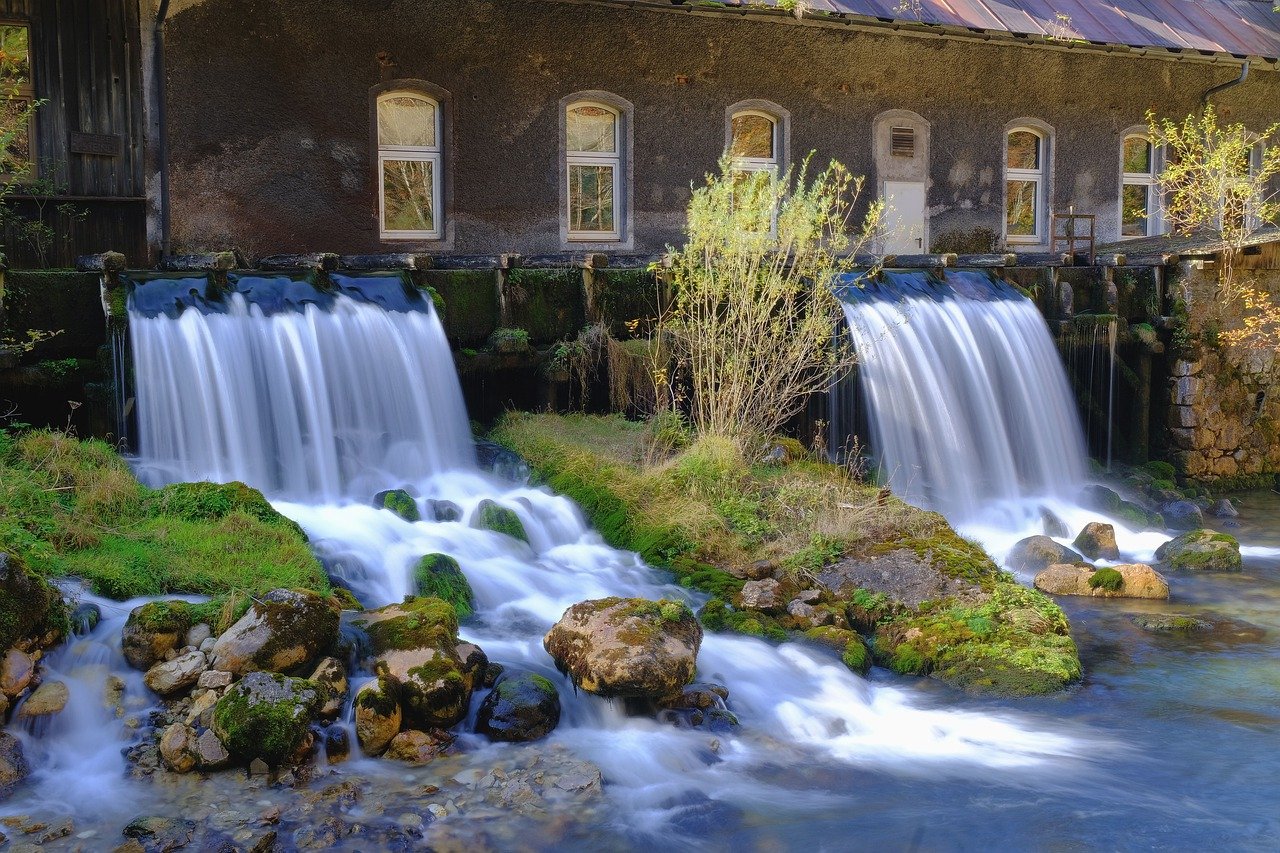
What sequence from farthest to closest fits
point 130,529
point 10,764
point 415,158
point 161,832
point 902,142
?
1. point 902,142
2. point 415,158
3. point 130,529
4. point 10,764
5. point 161,832

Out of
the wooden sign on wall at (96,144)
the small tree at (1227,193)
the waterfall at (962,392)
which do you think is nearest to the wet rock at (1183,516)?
the waterfall at (962,392)

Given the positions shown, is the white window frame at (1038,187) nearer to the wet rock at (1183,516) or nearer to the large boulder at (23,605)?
the wet rock at (1183,516)

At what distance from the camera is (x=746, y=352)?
10.6 meters

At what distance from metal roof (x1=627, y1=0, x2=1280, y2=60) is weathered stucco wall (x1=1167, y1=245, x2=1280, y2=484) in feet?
14.1

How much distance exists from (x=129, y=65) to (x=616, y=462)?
641 cm

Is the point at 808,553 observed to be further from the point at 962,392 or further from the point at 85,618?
the point at 85,618

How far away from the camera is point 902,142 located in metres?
17.5

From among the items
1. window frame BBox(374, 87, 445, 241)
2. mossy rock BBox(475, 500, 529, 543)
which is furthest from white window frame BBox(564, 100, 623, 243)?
mossy rock BBox(475, 500, 529, 543)

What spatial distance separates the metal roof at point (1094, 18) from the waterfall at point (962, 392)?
4.11m

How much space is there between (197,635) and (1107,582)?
22.6 ft

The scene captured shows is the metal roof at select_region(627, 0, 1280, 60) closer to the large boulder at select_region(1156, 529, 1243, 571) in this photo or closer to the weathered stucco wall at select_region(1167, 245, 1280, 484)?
the weathered stucco wall at select_region(1167, 245, 1280, 484)

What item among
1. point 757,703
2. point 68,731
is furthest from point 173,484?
point 757,703

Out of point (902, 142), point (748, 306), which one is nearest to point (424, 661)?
point (748, 306)

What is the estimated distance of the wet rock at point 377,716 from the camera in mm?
6289
